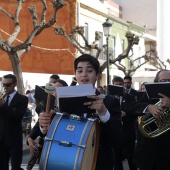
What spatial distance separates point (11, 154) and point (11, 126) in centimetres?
49

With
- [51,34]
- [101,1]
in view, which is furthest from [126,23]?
[51,34]

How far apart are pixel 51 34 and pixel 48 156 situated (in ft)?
85.6

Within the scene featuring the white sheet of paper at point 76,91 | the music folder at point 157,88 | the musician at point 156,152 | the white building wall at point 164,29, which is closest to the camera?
the white sheet of paper at point 76,91

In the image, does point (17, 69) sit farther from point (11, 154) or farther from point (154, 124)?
point (154, 124)

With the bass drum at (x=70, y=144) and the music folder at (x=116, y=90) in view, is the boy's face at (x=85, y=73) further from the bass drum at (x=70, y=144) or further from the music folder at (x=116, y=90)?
the music folder at (x=116, y=90)

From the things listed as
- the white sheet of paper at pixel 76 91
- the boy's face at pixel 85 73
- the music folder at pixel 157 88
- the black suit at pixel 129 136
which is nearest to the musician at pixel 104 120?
the boy's face at pixel 85 73

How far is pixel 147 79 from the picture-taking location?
34625mm

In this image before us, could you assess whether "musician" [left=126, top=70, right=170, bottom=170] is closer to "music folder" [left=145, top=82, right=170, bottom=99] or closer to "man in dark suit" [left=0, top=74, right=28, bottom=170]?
"music folder" [left=145, top=82, right=170, bottom=99]

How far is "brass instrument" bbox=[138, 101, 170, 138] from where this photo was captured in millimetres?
4840

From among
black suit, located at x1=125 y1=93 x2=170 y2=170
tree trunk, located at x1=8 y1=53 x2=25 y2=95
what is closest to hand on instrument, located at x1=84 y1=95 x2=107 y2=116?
black suit, located at x1=125 y1=93 x2=170 y2=170

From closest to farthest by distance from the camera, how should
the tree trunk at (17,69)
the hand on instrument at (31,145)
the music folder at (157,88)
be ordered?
the hand on instrument at (31,145)
the music folder at (157,88)
the tree trunk at (17,69)

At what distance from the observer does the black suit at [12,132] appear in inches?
285

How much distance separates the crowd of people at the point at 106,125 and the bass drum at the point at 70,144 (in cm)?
15

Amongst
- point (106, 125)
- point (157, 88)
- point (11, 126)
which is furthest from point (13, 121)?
point (106, 125)
